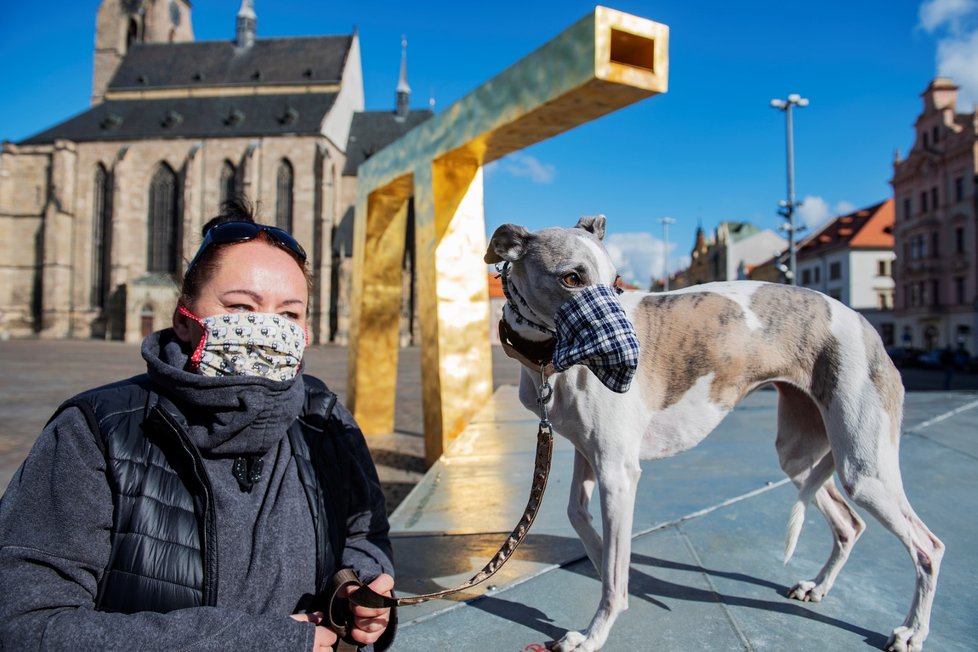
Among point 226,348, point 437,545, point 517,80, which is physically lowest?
point 437,545

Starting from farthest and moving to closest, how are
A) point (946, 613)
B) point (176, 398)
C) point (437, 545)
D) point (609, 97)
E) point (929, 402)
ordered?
point (929, 402)
point (609, 97)
point (437, 545)
point (946, 613)
point (176, 398)

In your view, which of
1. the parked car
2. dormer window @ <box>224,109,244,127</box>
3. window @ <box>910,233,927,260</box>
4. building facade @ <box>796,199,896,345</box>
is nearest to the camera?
the parked car

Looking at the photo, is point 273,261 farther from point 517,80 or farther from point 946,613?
point 517,80

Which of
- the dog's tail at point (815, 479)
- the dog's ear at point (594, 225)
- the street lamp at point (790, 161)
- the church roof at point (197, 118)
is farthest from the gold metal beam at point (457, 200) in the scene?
the church roof at point (197, 118)

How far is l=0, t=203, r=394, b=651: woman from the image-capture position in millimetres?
1250

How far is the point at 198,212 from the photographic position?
48.7m

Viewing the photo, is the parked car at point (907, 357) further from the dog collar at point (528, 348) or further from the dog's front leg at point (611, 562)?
the dog collar at point (528, 348)

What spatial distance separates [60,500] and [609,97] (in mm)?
4335

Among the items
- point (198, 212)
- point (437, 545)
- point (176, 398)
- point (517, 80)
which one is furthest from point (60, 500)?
point (198, 212)

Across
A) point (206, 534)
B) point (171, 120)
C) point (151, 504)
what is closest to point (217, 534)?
point (206, 534)

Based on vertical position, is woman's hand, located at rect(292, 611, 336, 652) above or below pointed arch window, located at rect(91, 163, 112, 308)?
below

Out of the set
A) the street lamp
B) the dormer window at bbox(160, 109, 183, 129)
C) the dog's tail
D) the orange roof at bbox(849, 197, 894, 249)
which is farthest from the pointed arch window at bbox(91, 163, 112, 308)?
the orange roof at bbox(849, 197, 894, 249)

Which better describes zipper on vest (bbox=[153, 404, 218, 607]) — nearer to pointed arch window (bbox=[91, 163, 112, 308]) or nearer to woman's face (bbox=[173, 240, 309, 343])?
woman's face (bbox=[173, 240, 309, 343])

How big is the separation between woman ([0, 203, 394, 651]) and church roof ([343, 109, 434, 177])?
171 ft
